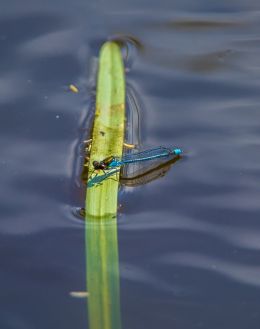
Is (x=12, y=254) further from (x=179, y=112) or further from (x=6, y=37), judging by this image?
(x=6, y=37)

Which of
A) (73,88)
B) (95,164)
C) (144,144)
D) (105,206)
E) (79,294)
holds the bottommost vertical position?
(79,294)

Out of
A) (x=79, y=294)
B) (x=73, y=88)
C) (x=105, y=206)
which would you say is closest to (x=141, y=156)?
(x=105, y=206)

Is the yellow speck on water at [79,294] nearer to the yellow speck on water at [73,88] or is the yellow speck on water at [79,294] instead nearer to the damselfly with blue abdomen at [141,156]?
the damselfly with blue abdomen at [141,156]

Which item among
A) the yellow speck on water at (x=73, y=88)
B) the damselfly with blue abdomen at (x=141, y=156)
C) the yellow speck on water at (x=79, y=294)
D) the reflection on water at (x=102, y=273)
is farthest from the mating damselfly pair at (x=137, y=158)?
the yellow speck on water at (x=79, y=294)

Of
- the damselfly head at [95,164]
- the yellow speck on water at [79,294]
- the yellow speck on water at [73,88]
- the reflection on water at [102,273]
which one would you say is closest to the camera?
the reflection on water at [102,273]

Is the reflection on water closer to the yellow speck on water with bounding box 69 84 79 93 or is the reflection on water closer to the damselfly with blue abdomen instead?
the damselfly with blue abdomen

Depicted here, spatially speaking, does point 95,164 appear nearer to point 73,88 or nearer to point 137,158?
point 137,158
